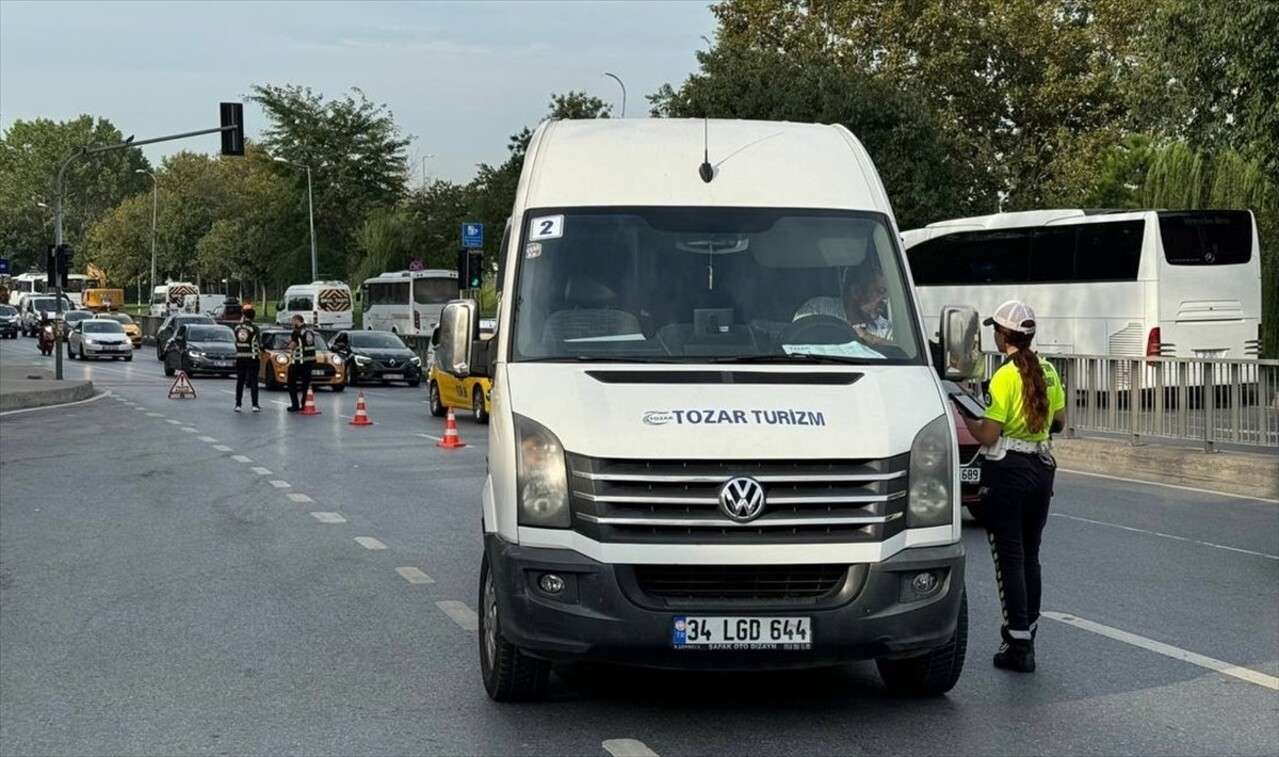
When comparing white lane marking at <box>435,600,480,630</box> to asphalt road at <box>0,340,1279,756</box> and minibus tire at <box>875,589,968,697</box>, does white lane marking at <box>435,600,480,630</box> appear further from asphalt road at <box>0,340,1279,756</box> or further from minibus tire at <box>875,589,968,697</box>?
minibus tire at <box>875,589,968,697</box>

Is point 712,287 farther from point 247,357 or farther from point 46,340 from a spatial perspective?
point 46,340

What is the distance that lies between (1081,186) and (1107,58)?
235 inches

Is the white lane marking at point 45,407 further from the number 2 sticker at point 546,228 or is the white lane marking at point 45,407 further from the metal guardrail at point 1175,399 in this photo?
the number 2 sticker at point 546,228

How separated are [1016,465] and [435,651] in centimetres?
295

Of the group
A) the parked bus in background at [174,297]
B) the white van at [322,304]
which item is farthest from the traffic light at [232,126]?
the parked bus in background at [174,297]

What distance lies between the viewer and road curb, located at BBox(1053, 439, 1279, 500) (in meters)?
16.5

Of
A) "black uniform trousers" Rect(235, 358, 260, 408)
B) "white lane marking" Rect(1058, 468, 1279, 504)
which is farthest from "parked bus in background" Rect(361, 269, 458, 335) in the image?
"white lane marking" Rect(1058, 468, 1279, 504)

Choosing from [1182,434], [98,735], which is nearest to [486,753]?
[98,735]

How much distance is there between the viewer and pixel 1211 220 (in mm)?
29172

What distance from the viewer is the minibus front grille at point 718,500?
232 inches

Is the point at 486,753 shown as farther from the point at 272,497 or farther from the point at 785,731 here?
the point at 272,497

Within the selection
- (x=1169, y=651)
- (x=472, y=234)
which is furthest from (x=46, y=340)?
(x=1169, y=651)

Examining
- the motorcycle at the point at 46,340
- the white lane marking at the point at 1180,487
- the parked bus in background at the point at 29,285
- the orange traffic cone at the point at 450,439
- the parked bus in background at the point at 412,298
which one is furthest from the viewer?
the parked bus in background at the point at 29,285

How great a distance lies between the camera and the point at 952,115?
2170 inches
